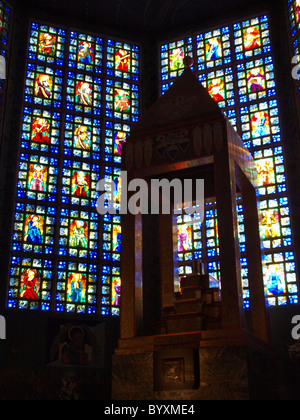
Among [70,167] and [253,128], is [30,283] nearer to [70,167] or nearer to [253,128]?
[70,167]

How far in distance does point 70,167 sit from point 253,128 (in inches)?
222

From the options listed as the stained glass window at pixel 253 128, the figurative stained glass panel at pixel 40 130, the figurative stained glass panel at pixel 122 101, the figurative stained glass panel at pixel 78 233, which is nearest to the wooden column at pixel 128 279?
the stained glass window at pixel 253 128

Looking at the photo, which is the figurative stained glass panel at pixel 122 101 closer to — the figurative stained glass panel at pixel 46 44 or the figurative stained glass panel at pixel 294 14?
the figurative stained glass panel at pixel 46 44

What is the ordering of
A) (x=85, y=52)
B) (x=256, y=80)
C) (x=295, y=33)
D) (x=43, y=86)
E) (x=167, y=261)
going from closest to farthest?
(x=167, y=261), (x=295, y=33), (x=256, y=80), (x=43, y=86), (x=85, y=52)

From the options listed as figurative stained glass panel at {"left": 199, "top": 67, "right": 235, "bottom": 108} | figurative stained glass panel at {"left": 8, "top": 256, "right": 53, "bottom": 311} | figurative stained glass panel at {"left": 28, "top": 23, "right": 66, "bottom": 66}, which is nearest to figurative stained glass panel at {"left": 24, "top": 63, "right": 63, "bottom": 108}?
figurative stained glass panel at {"left": 28, "top": 23, "right": 66, "bottom": 66}

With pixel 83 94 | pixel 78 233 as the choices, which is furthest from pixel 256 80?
pixel 78 233

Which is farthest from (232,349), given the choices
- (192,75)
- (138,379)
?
(192,75)

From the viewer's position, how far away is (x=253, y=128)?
651 inches

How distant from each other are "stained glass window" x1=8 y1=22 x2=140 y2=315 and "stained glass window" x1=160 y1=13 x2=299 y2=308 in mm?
1929

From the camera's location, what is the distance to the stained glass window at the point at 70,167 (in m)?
15.2

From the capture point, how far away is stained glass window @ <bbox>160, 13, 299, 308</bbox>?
14.9 meters

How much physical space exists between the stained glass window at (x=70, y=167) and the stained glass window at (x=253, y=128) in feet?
6.33

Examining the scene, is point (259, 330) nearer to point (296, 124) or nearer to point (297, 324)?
point (297, 324)

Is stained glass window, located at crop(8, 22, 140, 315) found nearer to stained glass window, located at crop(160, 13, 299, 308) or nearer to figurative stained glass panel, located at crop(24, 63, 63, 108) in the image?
figurative stained glass panel, located at crop(24, 63, 63, 108)
